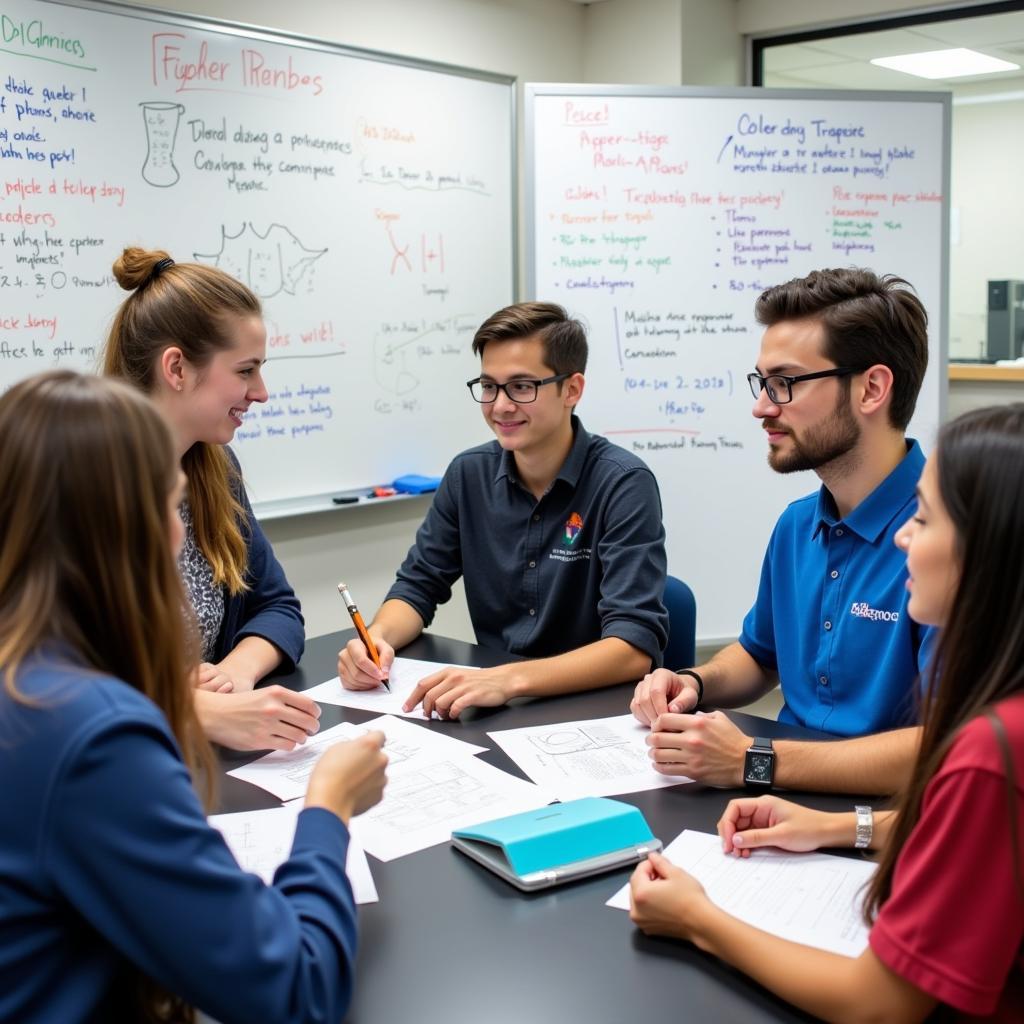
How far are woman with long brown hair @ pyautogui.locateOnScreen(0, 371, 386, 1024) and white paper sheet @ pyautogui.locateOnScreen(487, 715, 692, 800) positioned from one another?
522mm

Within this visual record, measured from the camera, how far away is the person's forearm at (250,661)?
187 cm

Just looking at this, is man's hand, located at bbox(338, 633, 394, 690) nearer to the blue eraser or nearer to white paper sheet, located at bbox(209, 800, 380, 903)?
white paper sheet, located at bbox(209, 800, 380, 903)

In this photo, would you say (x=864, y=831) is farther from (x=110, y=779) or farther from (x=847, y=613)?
(x=110, y=779)

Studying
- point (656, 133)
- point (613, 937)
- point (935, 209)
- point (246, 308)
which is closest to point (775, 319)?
point (246, 308)

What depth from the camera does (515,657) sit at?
2068mm

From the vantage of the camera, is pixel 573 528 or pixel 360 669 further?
pixel 573 528

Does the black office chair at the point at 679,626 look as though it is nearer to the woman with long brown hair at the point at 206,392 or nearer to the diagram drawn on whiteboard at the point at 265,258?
the woman with long brown hair at the point at 206,392

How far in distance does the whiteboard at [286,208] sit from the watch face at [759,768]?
2.11 m

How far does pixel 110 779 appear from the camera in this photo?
0.82 metres

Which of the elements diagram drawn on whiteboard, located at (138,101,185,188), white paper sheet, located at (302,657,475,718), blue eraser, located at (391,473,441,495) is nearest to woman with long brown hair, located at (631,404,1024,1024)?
white paper sheet, located at (302,657,475,718)

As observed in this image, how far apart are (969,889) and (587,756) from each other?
0.74 meters

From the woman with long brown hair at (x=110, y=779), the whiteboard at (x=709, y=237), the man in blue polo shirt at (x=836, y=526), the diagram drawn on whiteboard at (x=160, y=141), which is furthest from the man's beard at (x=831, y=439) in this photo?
the diagram drawn on whiteboard at (x=160, y=141)

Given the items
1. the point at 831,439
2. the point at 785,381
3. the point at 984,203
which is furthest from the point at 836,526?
the point at 984,203

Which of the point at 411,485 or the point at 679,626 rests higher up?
the point at 411,485
